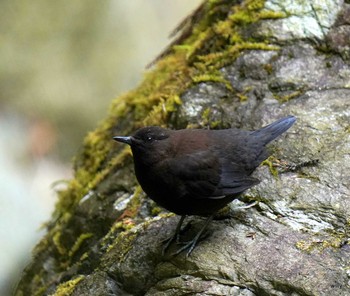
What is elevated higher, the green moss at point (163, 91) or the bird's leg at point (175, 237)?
the green moss at point (163, 91)

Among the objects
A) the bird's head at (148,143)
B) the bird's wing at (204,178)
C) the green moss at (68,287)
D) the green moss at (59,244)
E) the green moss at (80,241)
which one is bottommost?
the green moss at (59,244)

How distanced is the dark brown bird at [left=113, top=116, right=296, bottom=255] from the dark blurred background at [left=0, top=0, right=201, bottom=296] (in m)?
5.44

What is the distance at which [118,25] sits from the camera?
385 inches

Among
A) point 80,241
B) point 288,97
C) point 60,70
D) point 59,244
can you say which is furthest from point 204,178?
point 60,70

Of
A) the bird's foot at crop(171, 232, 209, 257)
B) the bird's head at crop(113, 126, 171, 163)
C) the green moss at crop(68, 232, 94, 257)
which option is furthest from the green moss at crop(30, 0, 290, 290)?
the bird's foot at crop(171, 232, 209, 257)

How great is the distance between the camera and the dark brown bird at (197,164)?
3158 millimetres

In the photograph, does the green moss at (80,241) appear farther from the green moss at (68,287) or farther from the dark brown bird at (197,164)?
the dark brown bird at (197,164)

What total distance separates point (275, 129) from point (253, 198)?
0.45 meters

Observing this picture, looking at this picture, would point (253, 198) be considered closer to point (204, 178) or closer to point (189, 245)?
point (204, 178)

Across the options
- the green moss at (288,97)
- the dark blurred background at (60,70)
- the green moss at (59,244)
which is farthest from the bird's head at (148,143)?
the dark blurred background at (60,70)

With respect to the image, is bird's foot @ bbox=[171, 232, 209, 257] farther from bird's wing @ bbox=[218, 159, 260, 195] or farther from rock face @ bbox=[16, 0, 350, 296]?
bird's wing @ bbox=[218, 159, 260, 195]

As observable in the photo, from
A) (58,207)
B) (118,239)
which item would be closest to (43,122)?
(58,207)

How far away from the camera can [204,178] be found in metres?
3.25

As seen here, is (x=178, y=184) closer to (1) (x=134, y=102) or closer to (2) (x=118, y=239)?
(2) (x=118, y=239)
